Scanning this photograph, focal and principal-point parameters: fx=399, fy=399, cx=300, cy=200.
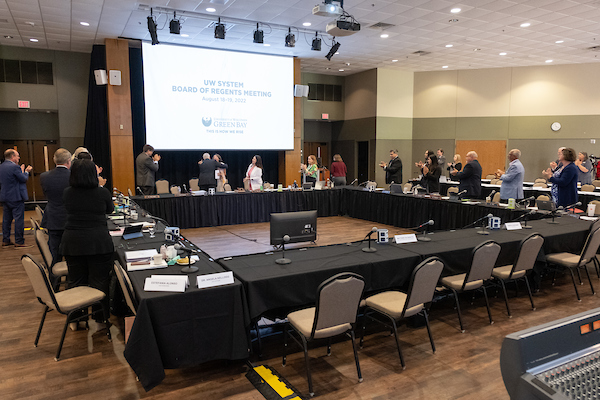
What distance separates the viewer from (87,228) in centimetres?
318

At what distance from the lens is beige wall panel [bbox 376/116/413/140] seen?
1246cm

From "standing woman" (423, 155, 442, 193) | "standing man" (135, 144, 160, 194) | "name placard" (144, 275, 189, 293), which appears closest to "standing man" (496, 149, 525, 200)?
"standing woman" (423, 155, 442, 193)

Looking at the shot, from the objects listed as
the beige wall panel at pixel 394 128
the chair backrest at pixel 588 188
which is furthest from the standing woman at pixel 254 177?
the chair backrest at pixel 588 188

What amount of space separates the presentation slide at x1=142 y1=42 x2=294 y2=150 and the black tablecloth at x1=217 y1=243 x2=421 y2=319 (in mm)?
6793

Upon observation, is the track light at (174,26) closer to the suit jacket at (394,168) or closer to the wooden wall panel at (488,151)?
the suit jacket at (394,168)

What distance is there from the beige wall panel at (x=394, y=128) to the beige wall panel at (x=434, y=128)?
22 cm

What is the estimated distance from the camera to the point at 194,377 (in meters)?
2.66

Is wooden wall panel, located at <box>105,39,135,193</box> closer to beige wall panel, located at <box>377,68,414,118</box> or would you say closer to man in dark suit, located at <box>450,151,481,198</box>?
man in dark suit, located at <box>450,151,481,198</box>

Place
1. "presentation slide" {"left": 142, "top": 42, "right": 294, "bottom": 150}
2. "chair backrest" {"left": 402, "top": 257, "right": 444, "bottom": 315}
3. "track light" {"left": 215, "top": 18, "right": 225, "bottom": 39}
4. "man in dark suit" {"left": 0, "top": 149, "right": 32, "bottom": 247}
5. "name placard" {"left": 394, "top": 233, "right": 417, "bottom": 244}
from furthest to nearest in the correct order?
"presentation slide" {"left": 142, "top": 42, "right": 294, "bottom": 150}
"track light" {"left": 215, "top": 18, "right": 225, "bottom": 39}
"man in dark suit" {"left": 0, "top": 149, "right": 32, "bottom": 247}
"name placard" {"left": 394, "top": 233, "right": 417, "bottom": 244}
"chair backrest" {"left": 402, "top": 257, "right": 444, "bottom": 315}

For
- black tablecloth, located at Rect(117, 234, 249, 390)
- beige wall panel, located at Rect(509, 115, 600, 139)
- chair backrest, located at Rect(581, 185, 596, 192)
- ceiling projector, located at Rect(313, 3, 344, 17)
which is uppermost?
ceiling projector, located at Rect(313, 3, 344, 17)

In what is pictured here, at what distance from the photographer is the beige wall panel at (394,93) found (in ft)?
40.5

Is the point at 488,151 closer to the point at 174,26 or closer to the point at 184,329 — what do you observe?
the point at 174,26

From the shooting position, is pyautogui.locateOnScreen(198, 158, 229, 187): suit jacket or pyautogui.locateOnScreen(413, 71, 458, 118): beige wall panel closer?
pyautogui.locateOnScreen(198, 158, 229, 187): suit jacket

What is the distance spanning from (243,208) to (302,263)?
4968mm
